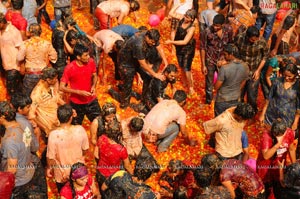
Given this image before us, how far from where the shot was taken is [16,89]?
9281 millimetres

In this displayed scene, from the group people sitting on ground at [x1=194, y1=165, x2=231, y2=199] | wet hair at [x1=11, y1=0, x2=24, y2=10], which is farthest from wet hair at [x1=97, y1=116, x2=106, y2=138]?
wet hair at [x1=11, y1=0, x2=24, y2=10]

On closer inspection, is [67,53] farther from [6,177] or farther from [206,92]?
[6,177]

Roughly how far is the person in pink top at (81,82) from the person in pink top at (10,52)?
1431 mm

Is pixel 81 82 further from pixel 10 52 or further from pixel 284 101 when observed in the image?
pixel 284 101

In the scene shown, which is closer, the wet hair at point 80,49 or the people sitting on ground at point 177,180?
the people sitting on ground at point 177,180

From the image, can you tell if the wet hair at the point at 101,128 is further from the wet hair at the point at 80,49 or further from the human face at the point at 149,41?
the human face at the point at 149,41

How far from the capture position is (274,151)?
6453 millimetres

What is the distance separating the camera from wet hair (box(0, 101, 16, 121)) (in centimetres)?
602

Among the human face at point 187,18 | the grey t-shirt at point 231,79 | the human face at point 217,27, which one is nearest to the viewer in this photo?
the grey t-shirt at point 231,79

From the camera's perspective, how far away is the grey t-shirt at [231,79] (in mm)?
7879

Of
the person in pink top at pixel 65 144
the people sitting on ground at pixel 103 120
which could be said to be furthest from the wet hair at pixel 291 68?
the person in pink top at pixel 65 144

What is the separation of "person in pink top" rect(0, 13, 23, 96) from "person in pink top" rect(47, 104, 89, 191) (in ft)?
8.82

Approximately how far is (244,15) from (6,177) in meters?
6.60

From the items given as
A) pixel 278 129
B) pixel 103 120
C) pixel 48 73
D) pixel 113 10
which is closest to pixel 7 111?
pixel 48 73
